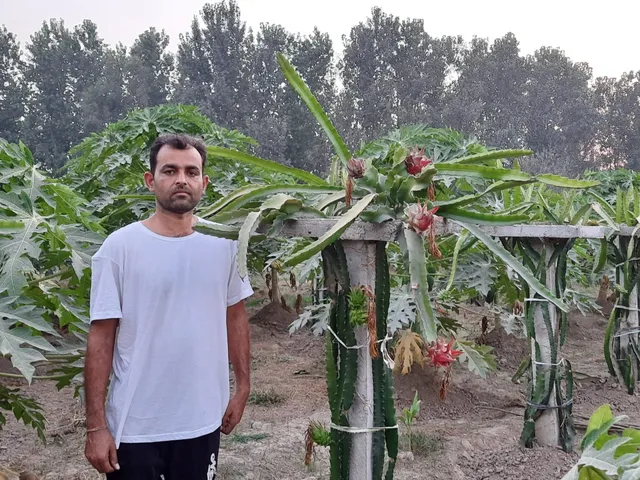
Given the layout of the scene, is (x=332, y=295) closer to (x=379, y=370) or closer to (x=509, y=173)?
(x=379, y=370)

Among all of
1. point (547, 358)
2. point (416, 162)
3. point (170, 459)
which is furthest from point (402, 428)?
point (416, 162)

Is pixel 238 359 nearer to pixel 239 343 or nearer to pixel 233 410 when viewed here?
pixel 239 343

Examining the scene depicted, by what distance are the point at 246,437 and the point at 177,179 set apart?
9.70ft

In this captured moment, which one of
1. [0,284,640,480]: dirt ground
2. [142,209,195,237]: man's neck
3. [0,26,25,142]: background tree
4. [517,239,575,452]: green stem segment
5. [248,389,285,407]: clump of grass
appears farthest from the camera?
[0,26,25,142]: background tree

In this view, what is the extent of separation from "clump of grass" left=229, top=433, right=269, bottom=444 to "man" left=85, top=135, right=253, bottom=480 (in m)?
2.41

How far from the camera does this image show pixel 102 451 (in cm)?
200

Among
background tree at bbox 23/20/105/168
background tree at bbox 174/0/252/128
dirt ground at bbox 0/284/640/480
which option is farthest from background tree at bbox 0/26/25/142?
dirt ground at bbox 0/284/640/480

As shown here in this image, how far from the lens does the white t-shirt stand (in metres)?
2.06

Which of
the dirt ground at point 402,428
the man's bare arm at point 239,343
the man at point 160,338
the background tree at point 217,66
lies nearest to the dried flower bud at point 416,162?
the man at point 160,338

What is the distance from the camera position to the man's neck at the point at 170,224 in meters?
2.16

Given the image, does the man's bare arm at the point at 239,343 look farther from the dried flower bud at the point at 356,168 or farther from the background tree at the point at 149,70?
the background tree at the point at 149,70

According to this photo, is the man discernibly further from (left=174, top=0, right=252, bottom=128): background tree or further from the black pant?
(left=174, top=0, right=252, bottom=128): background tree

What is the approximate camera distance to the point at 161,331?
208cm

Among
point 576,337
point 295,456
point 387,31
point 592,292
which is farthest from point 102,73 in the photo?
point 295,456
